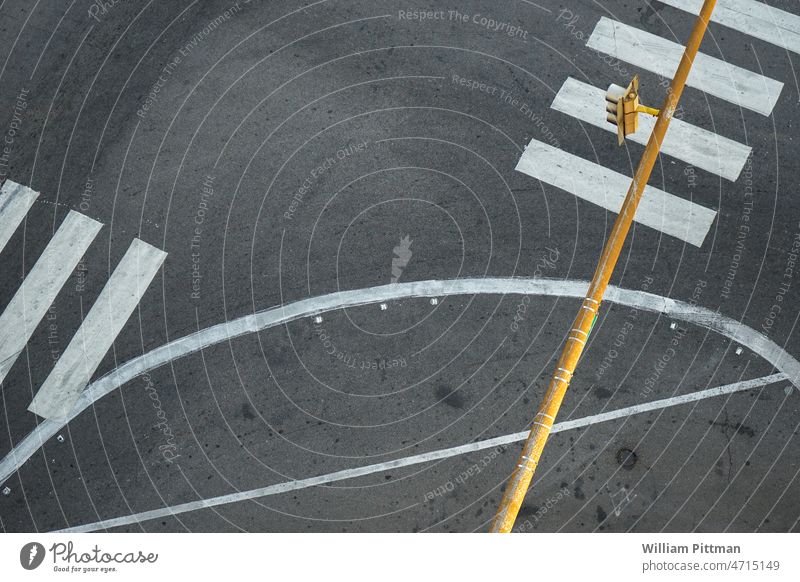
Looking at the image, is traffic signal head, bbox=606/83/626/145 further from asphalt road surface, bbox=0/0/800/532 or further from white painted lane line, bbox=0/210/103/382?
white painted lane line, bbox=0/210/103/382

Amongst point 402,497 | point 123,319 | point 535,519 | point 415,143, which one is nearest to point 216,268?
point 123,319

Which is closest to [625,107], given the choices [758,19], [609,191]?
[609,191]

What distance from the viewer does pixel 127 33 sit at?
16984 millimetres

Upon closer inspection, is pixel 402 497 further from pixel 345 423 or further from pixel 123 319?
pixel 123 319

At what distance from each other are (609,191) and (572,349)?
22.1ft

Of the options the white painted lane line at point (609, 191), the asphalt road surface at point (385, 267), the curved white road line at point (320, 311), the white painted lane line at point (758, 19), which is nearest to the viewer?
the asphalt road surface at point (385, 267)

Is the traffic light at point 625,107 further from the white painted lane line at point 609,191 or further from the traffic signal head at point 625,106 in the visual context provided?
the white painted lane line at point 609,191

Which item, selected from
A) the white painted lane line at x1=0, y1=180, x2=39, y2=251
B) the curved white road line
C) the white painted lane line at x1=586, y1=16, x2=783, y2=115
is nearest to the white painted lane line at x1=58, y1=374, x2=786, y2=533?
the curved white road line

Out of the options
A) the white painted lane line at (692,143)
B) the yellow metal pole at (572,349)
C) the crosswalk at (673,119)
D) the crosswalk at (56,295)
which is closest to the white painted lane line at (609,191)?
the crosswalk at (673,119)

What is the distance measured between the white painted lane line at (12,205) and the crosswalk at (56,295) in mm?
20

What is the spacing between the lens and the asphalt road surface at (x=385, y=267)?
1556 cm

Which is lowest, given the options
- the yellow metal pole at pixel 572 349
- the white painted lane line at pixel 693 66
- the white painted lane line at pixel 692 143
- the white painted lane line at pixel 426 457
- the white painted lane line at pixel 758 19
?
the white painted lane line at pixel 426 457
